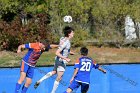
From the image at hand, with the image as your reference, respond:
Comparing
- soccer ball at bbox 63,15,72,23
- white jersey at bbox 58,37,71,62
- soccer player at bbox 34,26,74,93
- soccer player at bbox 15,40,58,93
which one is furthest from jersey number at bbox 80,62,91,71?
soccer ball at bbox 63,15,72,23

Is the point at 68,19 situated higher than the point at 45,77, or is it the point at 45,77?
the point at 68,19

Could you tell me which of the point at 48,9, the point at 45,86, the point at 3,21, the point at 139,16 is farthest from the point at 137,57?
the point at 45,86

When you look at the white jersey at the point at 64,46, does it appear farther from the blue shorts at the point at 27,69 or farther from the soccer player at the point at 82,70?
the blue shorts at the point at 27,69

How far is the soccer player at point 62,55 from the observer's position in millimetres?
13648

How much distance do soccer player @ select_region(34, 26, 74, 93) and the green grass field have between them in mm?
8326

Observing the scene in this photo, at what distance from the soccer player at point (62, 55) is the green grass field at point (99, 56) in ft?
27.3

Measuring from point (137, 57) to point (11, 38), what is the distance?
6.80m

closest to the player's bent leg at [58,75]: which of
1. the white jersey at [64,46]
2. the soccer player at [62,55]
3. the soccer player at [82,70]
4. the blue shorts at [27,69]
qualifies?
the soccer player at [62,55]

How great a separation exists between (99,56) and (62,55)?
35.9 ft

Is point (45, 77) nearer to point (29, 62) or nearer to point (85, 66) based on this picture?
point (29, 62)

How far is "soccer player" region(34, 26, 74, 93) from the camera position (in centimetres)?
1365

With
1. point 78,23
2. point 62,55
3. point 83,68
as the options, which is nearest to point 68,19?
point 78,23

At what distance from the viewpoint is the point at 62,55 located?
44.8 ft

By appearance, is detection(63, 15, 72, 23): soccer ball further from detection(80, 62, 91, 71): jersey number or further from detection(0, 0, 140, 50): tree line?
detection(80, 62, 91, 71): jersey number
